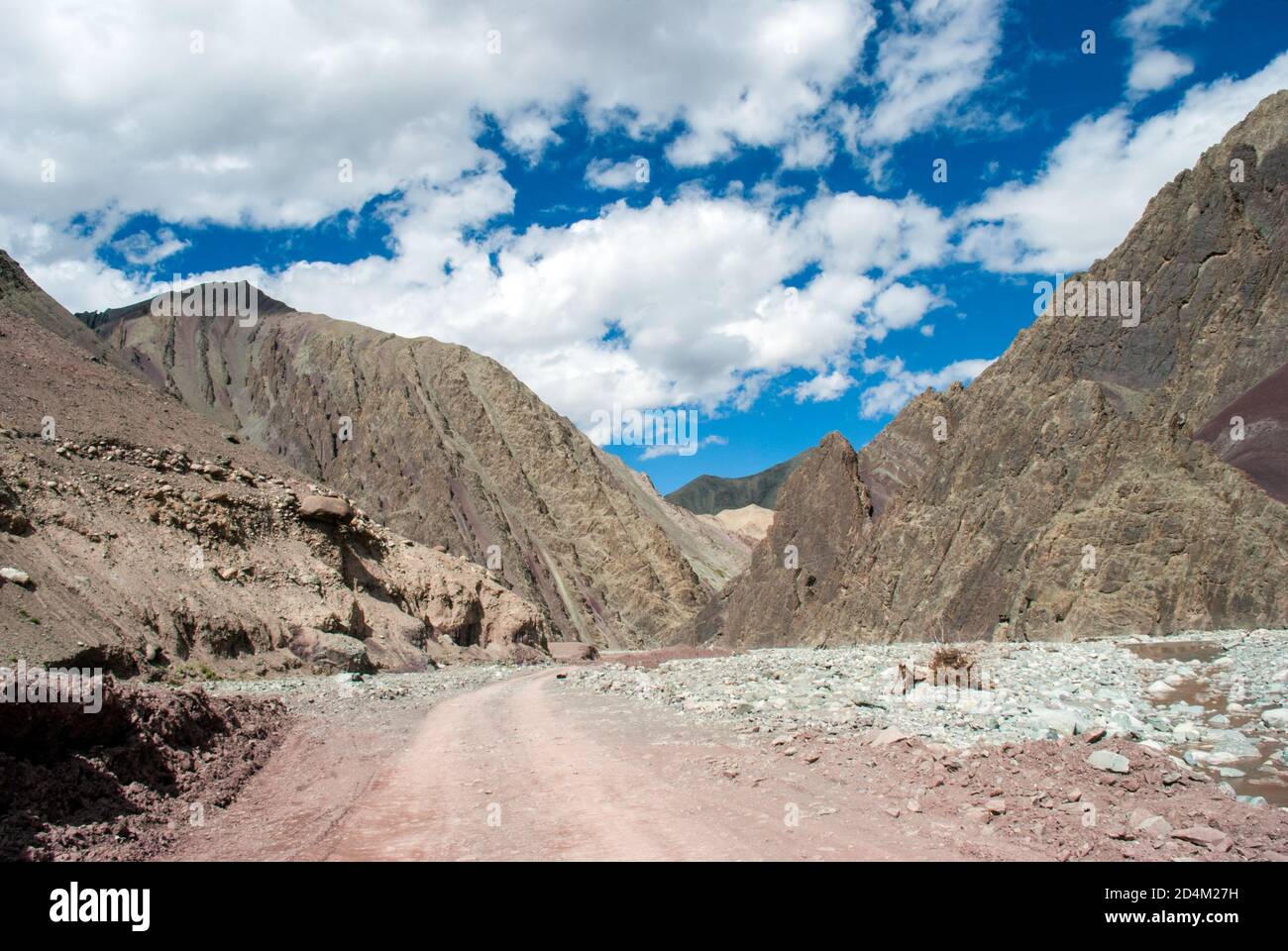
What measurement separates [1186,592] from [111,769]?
125ft

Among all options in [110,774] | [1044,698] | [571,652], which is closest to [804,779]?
[1044,698]

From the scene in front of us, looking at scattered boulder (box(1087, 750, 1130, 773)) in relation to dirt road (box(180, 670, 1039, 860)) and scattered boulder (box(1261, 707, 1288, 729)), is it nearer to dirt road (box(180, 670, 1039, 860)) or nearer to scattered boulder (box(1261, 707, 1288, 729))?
dirt road (box(180, 670, 1039, 860))

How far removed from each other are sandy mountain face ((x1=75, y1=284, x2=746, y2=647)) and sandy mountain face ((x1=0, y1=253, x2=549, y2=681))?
41.5m

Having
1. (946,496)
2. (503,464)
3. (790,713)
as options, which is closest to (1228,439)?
(946,496)

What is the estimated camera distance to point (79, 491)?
23719mm

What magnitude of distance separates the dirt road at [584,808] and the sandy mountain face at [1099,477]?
102 ft

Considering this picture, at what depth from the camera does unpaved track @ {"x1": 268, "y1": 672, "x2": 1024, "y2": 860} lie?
652 centimetres

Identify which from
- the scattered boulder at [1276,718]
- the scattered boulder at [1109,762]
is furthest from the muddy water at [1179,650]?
the scattered boulder at [1109,762]

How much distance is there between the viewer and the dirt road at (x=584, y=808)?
21.4ft
